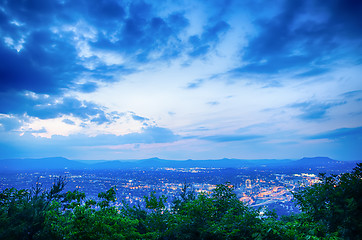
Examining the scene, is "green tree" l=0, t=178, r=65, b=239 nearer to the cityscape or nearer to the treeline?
the treeline

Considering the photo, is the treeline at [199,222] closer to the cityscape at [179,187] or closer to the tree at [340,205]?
the tree at [340,205]

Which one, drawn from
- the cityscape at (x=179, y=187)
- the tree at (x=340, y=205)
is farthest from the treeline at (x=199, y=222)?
the cityscape at (x=179, y=187)

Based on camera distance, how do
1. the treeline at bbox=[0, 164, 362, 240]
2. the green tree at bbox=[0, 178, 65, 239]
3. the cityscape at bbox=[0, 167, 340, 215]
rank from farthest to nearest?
the cityscape at bbox=[0, 167, 340, 215], the green tree at bbox=[0, 178, 65, 239], the treeline at bbox=[0, 164, 362, 240]

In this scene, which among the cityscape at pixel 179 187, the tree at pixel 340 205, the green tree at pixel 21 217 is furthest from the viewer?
the cityscape at pixel 179 187

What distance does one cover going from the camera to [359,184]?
9922 mm

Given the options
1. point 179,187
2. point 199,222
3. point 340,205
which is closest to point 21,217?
point 199,222

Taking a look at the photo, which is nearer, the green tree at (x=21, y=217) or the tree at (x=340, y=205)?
the tree at (x=340, y=205)

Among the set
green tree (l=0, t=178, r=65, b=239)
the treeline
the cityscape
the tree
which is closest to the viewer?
the tree

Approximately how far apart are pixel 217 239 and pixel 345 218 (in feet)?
22.2

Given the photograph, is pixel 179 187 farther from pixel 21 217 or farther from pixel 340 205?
pixel 340 205

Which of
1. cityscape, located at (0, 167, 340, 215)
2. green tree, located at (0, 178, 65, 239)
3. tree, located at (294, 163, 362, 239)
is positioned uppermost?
tree, located at (294, 163, 362, 239)

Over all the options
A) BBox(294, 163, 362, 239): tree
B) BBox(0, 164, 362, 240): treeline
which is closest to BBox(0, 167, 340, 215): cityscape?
BBox(0, 164, 362, 240): treeline

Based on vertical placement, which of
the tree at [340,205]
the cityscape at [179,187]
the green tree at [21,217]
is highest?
the tree at [340,205]

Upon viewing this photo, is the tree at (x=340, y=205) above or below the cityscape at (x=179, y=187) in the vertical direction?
above
